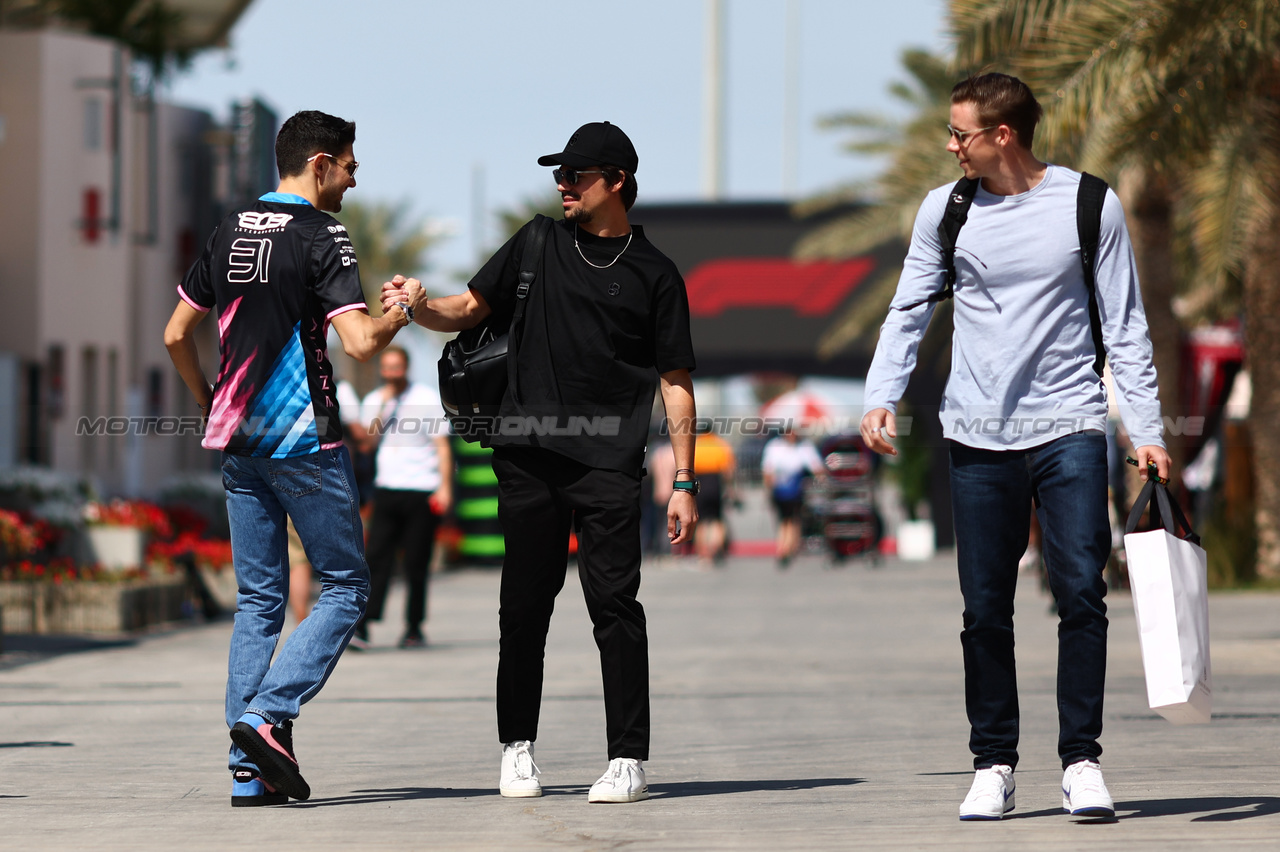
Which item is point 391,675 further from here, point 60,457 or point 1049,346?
point 60,457

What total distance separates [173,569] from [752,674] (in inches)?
269

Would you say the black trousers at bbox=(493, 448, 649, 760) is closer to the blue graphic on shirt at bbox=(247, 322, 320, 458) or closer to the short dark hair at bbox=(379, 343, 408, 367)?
the blue graphic on shirt at bbox=(247, 322, 320, 458)

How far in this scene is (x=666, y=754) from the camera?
23.0 ft

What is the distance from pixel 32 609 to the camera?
13367 millimetres

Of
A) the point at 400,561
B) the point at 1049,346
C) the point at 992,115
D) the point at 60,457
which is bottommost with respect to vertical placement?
the point at 400,561

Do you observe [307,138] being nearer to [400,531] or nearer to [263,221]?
[263,221]

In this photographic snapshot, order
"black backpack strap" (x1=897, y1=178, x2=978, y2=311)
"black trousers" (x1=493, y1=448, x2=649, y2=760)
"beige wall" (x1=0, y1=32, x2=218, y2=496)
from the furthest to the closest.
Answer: "beige wall" (x1=0, y1=32, x2=218, y2=496) → "black trousers" (x1=493, y1=448, x2=649, y2=760) → "black backpack strap" (x1=897, y1=178, x2=978, y2=311)

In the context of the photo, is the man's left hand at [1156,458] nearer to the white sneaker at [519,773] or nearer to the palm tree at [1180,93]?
the white sneaker at [519,773]

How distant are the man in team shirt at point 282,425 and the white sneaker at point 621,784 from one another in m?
0.89

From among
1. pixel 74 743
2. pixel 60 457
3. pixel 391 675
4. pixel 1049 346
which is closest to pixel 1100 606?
pixel 1049 346

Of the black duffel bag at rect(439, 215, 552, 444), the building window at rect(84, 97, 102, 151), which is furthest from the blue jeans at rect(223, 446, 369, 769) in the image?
the building window at rect(84, 97, 102, 151)

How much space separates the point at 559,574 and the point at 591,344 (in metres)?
0.73

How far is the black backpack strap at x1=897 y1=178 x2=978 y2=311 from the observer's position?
547 cm

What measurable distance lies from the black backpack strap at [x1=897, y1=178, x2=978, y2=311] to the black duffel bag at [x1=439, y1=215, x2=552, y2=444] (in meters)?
1.18
